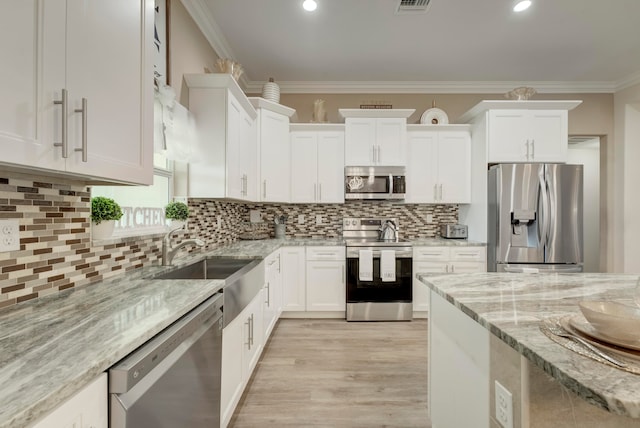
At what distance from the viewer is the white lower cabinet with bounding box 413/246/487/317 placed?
3.32m

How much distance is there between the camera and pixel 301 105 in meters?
3.97

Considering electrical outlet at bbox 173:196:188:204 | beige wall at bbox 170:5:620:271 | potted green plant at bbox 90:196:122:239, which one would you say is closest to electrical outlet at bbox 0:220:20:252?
potted green plant at bbox 90:196:122:239

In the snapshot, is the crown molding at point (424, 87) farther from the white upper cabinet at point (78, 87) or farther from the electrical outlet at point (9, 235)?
the electrical outlet at point (9, 235)

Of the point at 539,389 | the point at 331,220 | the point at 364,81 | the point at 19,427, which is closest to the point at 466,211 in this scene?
the point at 331,220

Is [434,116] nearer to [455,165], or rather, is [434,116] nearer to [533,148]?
[455,165]

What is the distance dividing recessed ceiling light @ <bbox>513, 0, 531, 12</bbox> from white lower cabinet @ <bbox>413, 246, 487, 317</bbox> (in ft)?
7.36

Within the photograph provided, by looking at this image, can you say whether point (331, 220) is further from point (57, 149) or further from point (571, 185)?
point (57, 149)

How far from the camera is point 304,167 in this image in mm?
3635

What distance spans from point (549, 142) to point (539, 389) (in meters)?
3.48

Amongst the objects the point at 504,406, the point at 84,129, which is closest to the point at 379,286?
the point at 504,406

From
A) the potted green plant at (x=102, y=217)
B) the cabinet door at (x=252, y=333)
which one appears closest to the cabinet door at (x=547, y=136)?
the cabinet door at (x=252, y=333)

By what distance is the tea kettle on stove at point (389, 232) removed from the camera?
3.66 metres

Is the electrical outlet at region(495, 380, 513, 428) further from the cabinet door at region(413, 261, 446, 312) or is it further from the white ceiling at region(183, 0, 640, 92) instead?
the white ceiling at region(183, 0, 640, 92)

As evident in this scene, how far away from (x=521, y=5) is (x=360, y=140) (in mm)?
1812
